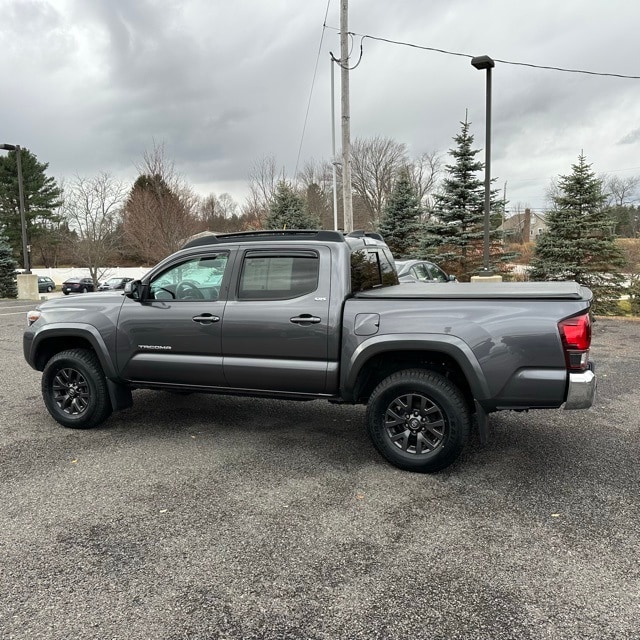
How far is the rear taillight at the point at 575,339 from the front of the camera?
3412 mm

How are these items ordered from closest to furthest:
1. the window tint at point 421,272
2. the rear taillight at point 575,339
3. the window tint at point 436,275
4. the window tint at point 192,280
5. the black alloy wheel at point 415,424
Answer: the rear taillight at point 575,339, the black alloy wheel at point 415,424, the window tint at point 192,280, the window tint at point 421,272, the window tint at point 436,275

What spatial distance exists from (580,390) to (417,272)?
817 centimetres

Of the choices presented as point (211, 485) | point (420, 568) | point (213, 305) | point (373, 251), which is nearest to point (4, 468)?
point (211, 485)

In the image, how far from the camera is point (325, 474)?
155 inches

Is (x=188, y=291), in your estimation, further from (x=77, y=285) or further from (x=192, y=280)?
(x=77, y=285)

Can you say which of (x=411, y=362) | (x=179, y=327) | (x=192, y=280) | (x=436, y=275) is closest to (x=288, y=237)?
(x=192, y=280)

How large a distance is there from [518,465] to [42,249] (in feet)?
192

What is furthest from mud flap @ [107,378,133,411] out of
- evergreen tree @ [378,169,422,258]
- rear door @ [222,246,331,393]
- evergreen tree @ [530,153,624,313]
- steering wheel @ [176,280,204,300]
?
evergreen tree @ [378,169,422,258]

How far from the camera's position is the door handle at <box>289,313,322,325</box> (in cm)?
403

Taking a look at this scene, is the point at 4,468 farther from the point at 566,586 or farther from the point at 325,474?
the point at 566,586

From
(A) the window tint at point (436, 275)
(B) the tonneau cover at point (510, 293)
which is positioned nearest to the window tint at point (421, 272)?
(A) the window tint at point (436, 275)

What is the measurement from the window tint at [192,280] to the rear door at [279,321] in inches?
9.0

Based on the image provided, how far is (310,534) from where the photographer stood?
3082mm

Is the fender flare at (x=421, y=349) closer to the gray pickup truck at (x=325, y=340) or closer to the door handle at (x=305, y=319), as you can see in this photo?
the gray pickup truck at (x=325, y=340)
